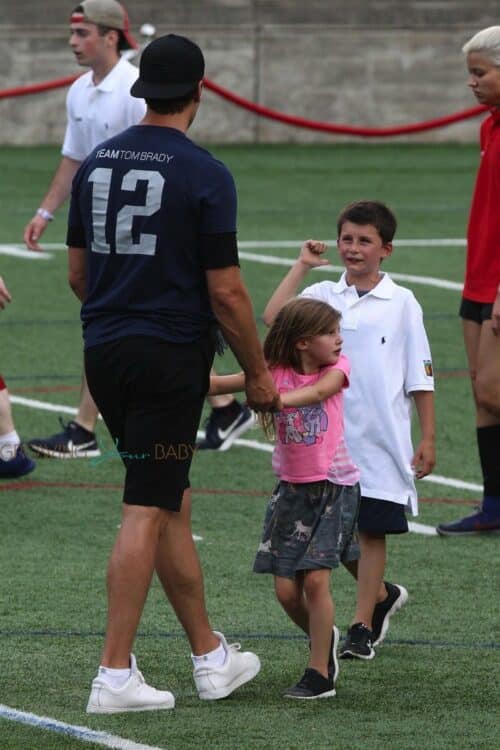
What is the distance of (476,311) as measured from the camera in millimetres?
8281

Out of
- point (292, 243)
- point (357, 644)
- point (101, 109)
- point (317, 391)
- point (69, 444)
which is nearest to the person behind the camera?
point (317, 391)

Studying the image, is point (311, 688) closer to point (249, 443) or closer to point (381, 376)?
point (381, 376)

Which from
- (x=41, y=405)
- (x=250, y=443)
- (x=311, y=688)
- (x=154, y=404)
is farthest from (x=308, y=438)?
(x=41, y=405)

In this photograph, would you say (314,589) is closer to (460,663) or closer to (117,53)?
(460,663)

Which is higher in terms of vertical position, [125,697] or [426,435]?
[426,435]

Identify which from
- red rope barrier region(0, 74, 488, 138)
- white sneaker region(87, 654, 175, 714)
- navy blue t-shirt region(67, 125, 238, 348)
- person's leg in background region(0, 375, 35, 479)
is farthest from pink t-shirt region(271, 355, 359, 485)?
red rope barrier region(0, 74, 488, 138)

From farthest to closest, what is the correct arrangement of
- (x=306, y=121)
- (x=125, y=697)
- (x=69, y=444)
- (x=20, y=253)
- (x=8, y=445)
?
(x=306, y=121), (x=20, y=253), (x=69, y=444), (x=8, y=445), (x=125, y=697)

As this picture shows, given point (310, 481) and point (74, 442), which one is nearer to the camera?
point (310, 481)

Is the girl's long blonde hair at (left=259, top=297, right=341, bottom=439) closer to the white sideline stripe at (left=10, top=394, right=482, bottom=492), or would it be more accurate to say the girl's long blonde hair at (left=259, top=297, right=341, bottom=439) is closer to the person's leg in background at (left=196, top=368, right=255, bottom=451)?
the white sideline stripe at (left=10, top=394, right=482, bottom=492)

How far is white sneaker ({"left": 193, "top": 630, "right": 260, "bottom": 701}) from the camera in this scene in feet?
18.7

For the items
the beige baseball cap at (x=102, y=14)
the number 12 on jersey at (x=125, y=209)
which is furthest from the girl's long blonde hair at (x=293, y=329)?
the beige baseball cap at (x=102, y=14)

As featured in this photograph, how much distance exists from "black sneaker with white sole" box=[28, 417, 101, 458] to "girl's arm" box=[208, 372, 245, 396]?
13.1ft

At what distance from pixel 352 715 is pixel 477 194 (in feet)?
10.7

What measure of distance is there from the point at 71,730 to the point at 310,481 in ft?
3.59
